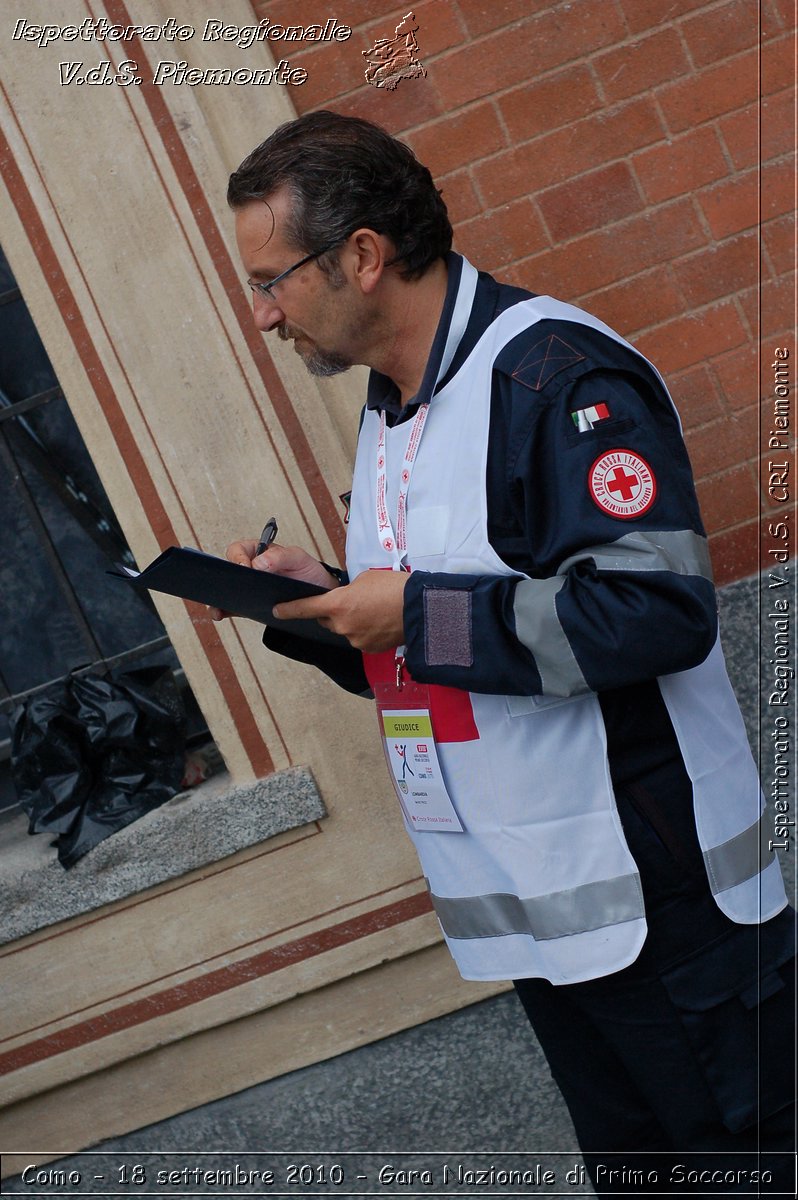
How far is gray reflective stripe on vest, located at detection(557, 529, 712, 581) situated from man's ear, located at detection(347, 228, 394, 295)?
1.91ft

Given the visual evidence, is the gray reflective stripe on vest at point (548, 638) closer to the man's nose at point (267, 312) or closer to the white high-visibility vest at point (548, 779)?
the white high-visibility vest at point (548, 779)

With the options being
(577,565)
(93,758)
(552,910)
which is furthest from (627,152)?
(93,758)

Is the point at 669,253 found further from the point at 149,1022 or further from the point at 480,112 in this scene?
the point at 149,1022

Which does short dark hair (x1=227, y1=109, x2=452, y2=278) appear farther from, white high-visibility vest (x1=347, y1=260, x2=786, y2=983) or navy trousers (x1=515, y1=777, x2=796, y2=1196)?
navy trousers (x1=515, y1=777, x2=796, y2=1196)

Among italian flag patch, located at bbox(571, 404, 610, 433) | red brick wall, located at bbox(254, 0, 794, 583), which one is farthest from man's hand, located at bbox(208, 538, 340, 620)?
red brick wall, located at bbox(254, 0, 794, 583)

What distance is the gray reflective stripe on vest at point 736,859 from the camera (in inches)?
68.5

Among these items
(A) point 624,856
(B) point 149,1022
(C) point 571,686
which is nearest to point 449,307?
(C) point 571,686

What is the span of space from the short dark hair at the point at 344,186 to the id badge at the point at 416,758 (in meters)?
0.70

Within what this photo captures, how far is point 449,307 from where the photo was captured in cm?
178

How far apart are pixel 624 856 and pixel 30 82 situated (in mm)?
2386

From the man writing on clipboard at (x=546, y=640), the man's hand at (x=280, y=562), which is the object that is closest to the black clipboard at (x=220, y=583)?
the man writing on clipboard at (x=546, y=640)

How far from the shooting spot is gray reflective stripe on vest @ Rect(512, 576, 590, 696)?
1.56 m

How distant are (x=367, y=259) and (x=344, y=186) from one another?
0.12 metres

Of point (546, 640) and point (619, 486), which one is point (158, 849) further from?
point (619, 486)
